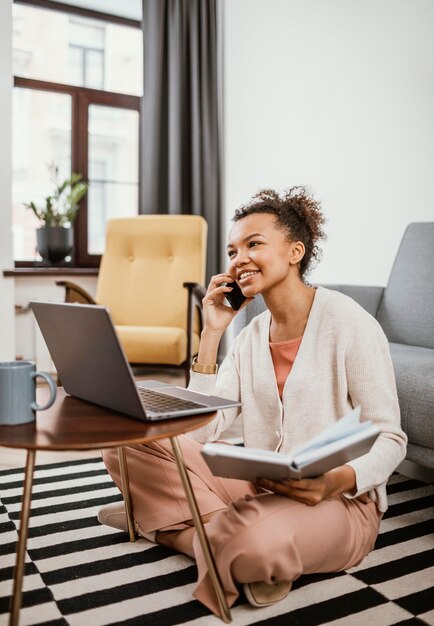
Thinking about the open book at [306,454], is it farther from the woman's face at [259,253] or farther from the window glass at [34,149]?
the window glass at [34,149]

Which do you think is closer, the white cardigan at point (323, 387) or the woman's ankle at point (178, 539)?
the white cardigan at point (323, 387)

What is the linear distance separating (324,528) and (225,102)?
3508 mm

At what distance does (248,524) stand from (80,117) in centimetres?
352

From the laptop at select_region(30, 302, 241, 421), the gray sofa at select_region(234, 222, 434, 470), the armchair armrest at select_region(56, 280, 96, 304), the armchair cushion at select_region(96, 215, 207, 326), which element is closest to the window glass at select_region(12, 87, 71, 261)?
the armchair cushion at select_region(96, 215, 207, 326)

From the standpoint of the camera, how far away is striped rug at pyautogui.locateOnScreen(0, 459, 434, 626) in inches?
45.6

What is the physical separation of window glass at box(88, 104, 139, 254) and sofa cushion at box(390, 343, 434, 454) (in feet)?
9.60

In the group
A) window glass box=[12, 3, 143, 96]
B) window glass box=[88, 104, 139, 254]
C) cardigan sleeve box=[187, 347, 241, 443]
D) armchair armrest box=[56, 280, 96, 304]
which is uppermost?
window glass box=[12, 3, 143, 96]

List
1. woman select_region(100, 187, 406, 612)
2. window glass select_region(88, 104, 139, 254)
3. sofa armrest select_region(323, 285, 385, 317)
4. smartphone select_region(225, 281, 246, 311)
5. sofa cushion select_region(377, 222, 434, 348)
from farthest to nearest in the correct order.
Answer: window glass select_region(88, 104, 139, 254) < sofa armrest select_region(323, 285, 385, 317) < sofa cushion select_region(377, 222, 434, 348) < smartphone select_region(225, 281, 246, 311) < woman select_region(100, 187, 406, 612)

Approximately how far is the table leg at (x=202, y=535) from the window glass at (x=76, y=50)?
362 centimetres

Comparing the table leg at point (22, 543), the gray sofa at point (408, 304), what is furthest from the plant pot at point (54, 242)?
the table leg at point (22, 543)

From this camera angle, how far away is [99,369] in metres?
1.04

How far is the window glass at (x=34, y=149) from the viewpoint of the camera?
13.7 ft

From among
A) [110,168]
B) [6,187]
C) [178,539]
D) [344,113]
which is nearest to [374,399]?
[178,539]

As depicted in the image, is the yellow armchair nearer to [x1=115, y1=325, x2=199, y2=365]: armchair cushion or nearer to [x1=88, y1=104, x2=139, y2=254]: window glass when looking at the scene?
[x1=115, y1=325, x2=199, y2=365]: armchair cushion
